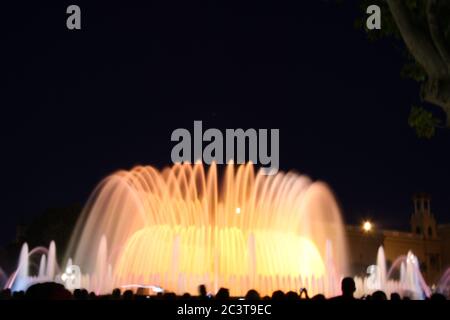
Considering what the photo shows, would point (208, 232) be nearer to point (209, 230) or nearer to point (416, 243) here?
point (209, 230)

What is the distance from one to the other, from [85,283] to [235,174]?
905cm

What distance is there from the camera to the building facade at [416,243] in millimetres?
93938

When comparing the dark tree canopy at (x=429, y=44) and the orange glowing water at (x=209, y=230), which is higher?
the dark tree canopy at (x=429, y=44)

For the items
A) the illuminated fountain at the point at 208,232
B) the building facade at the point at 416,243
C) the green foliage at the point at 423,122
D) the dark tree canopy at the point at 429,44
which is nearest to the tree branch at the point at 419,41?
the dark tree canopy at the point at 429,44

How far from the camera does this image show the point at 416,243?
105 metres

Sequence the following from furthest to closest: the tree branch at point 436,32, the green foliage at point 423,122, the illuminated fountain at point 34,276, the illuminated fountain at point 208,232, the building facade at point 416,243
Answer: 1. the building facade at point 416,243
2. the illuminated fountain at point 34,276
3. the illuminated fountain at point 208,232
4. the green foliage at point 423,122
5. the tree branch at point 436,32

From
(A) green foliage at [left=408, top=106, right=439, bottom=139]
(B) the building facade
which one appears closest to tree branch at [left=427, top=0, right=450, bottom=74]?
(A) green foliage at [left=408, top=106, right=439, bottom=139]

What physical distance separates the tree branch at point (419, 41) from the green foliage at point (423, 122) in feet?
8.92

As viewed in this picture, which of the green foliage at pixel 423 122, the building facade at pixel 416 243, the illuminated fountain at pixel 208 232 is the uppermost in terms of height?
the green foliage at pixel 423 122

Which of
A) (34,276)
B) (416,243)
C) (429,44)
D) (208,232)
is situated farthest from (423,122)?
(416,243)

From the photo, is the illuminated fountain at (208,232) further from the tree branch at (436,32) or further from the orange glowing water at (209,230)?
the tree branch at (436,32)

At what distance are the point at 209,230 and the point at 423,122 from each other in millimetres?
16025
